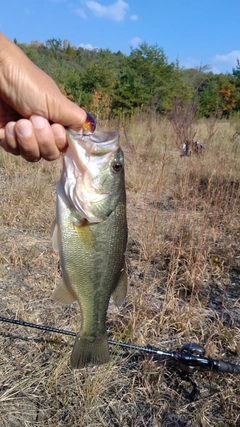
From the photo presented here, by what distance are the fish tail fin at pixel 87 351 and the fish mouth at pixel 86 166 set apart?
0.56 meters

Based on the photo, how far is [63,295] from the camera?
1.55m

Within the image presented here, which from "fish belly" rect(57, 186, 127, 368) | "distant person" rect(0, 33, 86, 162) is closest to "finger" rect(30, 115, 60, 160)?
"distant person" rect(0, 33, 86, 162)

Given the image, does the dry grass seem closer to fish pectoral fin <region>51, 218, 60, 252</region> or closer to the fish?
the fish

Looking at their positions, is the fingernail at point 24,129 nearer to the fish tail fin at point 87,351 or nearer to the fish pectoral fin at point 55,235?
the fish pectoral fin at point 55,235

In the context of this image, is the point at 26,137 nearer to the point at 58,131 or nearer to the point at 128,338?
the point at 58,131

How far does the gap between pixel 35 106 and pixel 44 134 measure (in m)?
0.14

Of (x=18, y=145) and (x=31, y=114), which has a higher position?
(x=31, y=114)

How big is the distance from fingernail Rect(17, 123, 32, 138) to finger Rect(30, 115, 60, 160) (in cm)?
2

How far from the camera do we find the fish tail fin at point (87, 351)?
5.38 ft

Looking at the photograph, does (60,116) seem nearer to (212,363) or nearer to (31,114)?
(31,114)

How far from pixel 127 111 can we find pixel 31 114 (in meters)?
13.8

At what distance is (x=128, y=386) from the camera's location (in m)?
2.40

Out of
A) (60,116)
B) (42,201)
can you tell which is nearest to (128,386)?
(60,116)

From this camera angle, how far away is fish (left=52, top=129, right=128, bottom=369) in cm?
146
